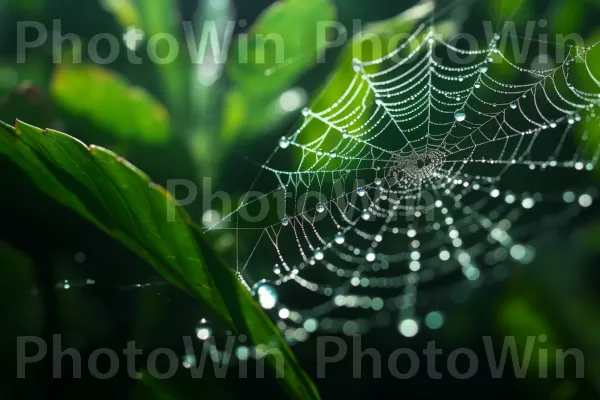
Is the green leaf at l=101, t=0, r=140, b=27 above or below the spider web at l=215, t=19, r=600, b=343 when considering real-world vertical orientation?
above

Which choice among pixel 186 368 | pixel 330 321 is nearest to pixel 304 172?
pixel 330 321

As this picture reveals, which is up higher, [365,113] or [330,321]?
[365,113]

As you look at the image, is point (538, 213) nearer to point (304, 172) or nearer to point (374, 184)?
point (374, 184)

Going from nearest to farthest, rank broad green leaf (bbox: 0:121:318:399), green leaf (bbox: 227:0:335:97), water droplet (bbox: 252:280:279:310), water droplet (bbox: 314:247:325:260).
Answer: broad green leaf (bbox: 0:121:318:399)
water droplet (bbox: 252:280:279:310)
water droplet (bbox: 314:247:325:260)
green leaf (bbox: 227:0:335:97)

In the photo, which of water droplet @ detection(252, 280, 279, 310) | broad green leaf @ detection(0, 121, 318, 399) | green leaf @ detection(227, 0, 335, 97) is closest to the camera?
broad green leaf @ detection(0, 121, 318, 399)

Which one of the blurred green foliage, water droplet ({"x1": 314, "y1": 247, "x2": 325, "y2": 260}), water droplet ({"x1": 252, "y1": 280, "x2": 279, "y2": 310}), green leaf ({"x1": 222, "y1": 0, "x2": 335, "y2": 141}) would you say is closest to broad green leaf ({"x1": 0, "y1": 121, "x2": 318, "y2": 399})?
the blurred green foliage

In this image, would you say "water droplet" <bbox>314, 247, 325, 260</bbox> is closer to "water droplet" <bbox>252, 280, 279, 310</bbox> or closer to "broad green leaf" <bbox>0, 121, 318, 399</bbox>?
"water droplet" <bbox>252, 280, 279, 310</bbox>
